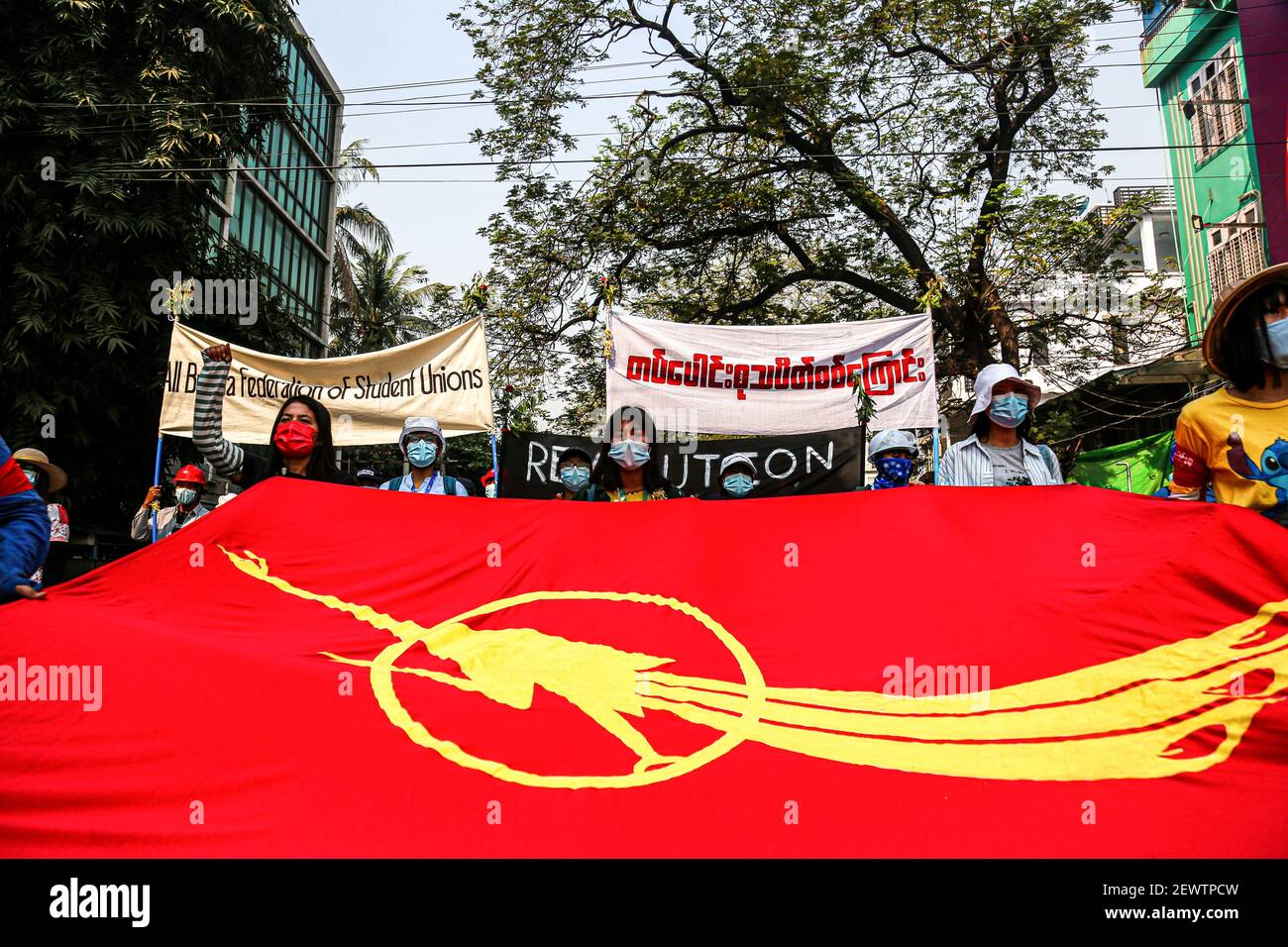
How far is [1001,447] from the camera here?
15.2 feet

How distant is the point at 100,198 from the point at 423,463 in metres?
8.58

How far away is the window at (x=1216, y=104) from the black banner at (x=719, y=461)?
35.1ft

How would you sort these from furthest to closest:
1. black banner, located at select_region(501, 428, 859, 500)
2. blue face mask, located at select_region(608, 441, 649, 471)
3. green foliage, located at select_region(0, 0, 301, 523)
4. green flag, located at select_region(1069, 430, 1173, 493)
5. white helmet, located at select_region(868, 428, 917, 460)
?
green foliage, located at select_region(0, 0, 301, 523)
green flag, located at select_region(1069, 430, 1173, 493)
black banner, located at select_region(501, 428, 859, 500)
white helmet, located at select_region(868, 428, 917, 460)
blue face mask, located at select_region(608, 441, 649, 471)

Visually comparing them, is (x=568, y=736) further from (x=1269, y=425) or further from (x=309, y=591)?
(x=1269, y=425)

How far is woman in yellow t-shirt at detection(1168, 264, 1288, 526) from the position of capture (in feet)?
11.2

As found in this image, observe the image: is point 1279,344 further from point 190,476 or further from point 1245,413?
point 190,476

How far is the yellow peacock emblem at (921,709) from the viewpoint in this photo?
109 inches

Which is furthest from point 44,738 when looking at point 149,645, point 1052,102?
point 1052,102

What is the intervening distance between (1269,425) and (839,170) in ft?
36.5

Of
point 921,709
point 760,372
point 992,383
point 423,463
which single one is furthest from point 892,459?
point 921,709

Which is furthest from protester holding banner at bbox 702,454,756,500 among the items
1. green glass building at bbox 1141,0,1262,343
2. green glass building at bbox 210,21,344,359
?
green glass building at bbox 210,21,344,359

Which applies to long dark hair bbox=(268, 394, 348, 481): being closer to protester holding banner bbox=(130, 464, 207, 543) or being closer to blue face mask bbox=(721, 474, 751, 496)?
blue face mask bbox=(721, 474, 751, 496)

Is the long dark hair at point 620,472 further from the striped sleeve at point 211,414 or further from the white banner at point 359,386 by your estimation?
the white banner at point 359,386

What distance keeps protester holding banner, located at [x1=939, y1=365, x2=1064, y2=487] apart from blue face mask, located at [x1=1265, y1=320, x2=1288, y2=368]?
3.58ft
